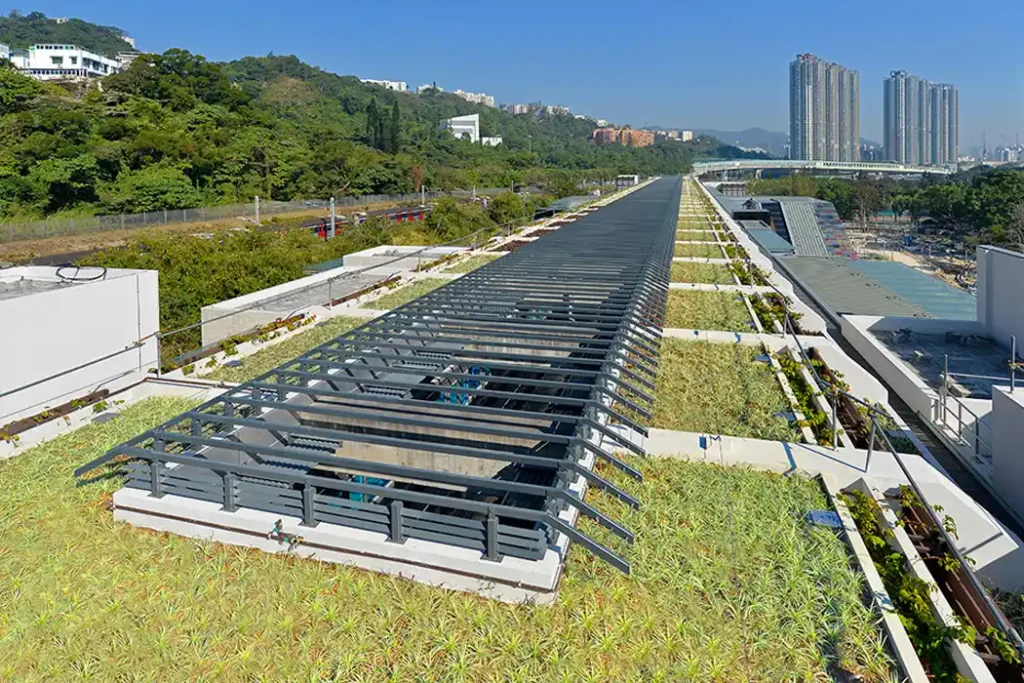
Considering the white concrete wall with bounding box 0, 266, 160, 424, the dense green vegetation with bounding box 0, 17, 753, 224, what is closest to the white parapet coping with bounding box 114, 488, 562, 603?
the white concrete wall with bounding box 0, 266, 160, 424

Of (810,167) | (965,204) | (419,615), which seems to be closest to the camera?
(419,615)

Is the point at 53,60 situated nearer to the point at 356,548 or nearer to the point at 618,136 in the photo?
the point at 356,548

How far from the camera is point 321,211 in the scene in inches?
1646

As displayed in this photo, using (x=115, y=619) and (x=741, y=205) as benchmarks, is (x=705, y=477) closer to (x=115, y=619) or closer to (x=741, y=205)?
(x=115, y=619)

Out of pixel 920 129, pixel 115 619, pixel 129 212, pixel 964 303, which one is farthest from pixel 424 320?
pixel 920 129

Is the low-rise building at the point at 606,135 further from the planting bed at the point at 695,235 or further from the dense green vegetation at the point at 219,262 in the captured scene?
the planting bed at the point at 695,235

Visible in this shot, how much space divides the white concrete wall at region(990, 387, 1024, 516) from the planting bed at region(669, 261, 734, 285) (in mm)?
5525

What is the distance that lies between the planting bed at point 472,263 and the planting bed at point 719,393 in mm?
6466

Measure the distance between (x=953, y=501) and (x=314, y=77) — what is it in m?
117

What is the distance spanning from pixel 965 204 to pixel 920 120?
15485 cm

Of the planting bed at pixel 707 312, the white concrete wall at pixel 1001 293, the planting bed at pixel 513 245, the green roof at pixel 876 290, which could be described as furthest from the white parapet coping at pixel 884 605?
the green roof at pixel 876 290

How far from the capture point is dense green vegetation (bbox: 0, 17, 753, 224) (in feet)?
111

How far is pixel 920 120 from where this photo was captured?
173250mm

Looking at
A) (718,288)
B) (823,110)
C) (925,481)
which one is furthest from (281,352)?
(823,110)
